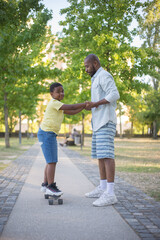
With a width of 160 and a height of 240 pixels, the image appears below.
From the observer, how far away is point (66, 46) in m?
15.8

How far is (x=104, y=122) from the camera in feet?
14.2

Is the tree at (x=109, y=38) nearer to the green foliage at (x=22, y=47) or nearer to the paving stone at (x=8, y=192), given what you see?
the green foliage at (x=22, y=47)

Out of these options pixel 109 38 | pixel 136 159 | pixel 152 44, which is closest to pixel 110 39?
pixel 109 38

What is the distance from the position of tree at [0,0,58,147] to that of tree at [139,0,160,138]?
15.4 ft

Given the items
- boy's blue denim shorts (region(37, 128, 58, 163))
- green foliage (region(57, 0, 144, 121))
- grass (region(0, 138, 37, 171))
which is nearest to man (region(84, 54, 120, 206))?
boy's blue denim shorts (region(37, 128, 58, 163))

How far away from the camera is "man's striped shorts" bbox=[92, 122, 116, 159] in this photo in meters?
4.27

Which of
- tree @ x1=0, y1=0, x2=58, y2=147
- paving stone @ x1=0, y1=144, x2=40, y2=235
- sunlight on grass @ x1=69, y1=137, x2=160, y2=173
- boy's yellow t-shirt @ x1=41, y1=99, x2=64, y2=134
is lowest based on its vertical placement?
sunlight on grass @ x1=69, y1=137, x2=160, y2=173

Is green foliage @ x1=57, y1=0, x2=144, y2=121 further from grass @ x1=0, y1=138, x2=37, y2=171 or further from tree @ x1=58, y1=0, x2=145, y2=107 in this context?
grass @ x1=0, y1=138, x2=37, y2=171

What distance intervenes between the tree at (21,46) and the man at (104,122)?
182 inches

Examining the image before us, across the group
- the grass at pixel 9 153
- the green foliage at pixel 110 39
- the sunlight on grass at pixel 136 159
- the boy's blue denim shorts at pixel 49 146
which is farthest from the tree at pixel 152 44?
the boy's blue denim shorts at pixel 49 146

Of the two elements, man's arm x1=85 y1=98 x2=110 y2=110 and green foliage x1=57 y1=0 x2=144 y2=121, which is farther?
green foliage x1=57 y1=0 x2=144 y2=121

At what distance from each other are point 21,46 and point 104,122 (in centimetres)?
830

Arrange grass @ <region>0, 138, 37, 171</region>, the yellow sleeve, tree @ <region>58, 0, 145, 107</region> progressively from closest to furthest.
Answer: the yellow sleeve → grass @ <region>0, 138, 37, 171</region> → tree @ <region>58, 0, 145, 107</region>

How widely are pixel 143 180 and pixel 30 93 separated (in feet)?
44.2
